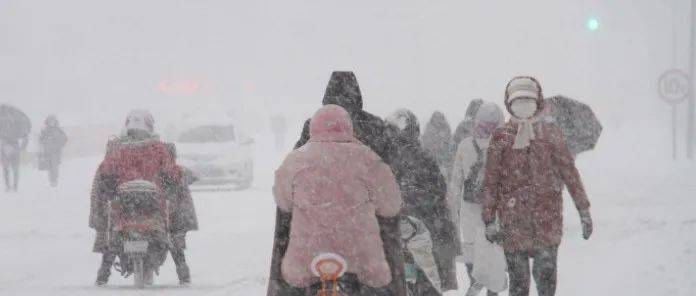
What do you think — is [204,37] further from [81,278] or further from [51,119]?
[81,278]

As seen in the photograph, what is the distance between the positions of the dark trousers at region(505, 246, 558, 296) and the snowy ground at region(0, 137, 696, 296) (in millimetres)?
2666

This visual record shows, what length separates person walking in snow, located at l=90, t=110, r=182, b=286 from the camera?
9.54 metres

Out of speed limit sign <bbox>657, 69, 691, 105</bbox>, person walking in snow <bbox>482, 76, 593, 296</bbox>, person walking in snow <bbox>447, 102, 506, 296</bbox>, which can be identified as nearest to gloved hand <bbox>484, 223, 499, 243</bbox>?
person walking in snow <bbox>482, 76, 593, 296</bbox>

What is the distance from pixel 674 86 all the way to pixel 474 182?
66.9ft

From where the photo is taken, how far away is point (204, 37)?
369ft

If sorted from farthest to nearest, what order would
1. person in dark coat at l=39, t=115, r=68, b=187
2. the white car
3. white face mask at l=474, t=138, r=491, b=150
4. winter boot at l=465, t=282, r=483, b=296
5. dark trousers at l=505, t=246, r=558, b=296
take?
person in dark coat at l=39, t=115, r=68, b=187 < the white car < winter boot at l=465, t=282, r=483, b=296 < white face mask at l=474, t=138, r=491, b=150 < dark trousers at l=505, t=246, r=558, b=296

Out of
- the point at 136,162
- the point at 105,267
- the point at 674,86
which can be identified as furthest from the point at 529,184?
the point at 674,86

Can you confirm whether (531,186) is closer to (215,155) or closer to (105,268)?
(105,268)

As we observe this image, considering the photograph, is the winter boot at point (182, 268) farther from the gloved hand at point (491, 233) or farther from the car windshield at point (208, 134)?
the car windshield at point (208, 134)

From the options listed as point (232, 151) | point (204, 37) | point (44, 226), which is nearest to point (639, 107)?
point (204, 37)

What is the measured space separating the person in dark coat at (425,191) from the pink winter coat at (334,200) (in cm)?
161

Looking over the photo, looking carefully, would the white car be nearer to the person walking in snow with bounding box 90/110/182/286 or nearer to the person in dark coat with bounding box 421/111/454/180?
the person in dark coat with bounding box 421/111/454/180

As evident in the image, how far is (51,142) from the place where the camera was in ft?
84.6

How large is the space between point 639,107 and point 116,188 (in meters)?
118
